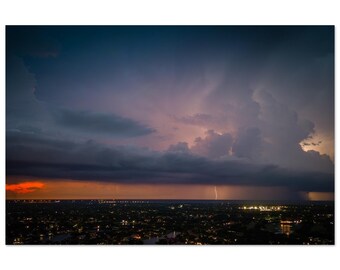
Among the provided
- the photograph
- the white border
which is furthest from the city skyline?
the white border

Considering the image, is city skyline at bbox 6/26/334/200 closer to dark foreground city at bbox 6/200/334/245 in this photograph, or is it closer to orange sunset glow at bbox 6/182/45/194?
orange sunset glow at bbox 6/182/45/194

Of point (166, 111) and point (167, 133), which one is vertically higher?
point (166, 111)

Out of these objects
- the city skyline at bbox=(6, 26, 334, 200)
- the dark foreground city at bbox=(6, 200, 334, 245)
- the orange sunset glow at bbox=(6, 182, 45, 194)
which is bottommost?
the dark foreground city at bbox=(6, 200, 334, 245)

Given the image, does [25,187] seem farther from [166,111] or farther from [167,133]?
[166,111]
